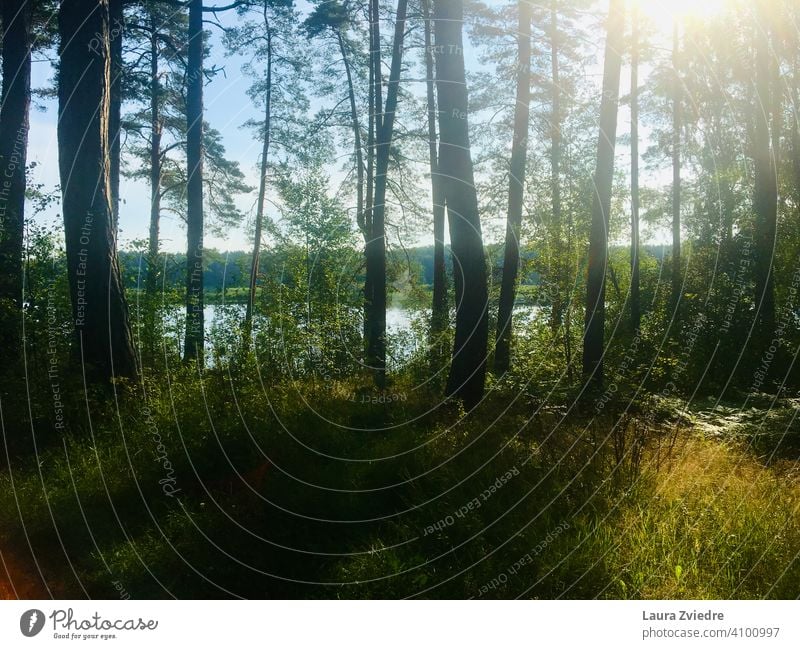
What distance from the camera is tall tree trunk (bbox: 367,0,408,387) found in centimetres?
1244

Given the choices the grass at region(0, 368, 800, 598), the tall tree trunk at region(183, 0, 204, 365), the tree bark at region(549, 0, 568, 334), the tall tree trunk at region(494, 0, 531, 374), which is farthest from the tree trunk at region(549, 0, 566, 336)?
the tall tree trunk at region(183, 0, 204, 365)

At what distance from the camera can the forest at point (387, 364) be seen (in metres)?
4.54

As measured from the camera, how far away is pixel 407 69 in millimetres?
13539

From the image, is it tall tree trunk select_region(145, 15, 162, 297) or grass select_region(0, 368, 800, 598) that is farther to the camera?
tall tree trunk select_region(145, 15, 162, 297)

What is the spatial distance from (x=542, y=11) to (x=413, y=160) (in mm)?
4998

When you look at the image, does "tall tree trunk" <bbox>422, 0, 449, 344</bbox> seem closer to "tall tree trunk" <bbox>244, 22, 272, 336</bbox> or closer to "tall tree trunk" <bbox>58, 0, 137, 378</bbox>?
"tall tree trunk" <bbox>244, 22, 272, 336</bbox>

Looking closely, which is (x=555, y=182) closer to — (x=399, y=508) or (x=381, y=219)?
(x=381, y=219)

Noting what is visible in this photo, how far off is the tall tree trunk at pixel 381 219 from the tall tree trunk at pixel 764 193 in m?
7.10

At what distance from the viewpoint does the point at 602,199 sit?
916 centimetres

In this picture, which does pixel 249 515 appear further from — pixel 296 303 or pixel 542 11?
pixel 542 11

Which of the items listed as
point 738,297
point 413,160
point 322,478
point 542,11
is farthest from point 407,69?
point 322,478

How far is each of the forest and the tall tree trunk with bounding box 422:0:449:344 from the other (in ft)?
0.43

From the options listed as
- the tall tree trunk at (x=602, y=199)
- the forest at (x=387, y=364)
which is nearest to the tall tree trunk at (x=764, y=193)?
the forest at (x=387, y=364)

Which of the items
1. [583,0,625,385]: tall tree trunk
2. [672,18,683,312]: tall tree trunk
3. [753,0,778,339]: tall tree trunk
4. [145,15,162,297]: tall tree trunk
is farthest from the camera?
[672,18,683,312]: tall tree trunk
